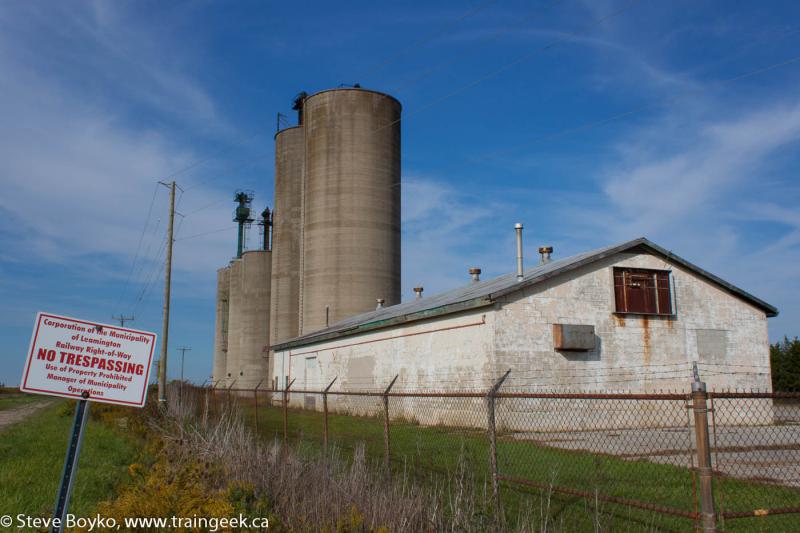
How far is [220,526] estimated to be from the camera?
5.48m

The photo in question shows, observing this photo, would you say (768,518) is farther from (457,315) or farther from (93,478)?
(457,315)

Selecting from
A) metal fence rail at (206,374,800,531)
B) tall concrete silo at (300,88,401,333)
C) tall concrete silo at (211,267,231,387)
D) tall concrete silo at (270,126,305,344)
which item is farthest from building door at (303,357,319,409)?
tall concrete silo at (211,267,231,387)

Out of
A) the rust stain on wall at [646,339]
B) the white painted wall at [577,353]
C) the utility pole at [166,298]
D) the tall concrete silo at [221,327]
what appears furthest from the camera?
the tall concrete silo at [221,327]

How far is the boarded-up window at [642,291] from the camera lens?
1991 cm

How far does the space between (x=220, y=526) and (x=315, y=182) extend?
30897 mm

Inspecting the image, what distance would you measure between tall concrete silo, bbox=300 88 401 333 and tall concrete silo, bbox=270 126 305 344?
18.7ft

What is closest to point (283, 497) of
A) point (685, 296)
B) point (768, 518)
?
point (768, 518)

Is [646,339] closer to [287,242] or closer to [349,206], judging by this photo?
[349,206]

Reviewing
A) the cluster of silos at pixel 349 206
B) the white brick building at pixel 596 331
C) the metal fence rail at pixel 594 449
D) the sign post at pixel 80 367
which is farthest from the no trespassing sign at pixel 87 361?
the cluster of silos at pixel 349 206

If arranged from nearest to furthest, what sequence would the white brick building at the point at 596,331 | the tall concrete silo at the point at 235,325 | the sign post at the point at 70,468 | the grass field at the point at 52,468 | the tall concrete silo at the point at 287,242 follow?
the sign post at the point at 70,468 → the grass field at the point at 52,468 → the white brick building at the point at 596,331 → the tall concrete silo at the point at 287,242 → the tall concrete silo at the point at 235,325

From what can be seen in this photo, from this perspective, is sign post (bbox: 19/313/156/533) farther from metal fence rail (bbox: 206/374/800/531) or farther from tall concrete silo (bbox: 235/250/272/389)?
tall concrete silo (bbox: 235/250/272/389)

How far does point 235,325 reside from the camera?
5338 centimetres

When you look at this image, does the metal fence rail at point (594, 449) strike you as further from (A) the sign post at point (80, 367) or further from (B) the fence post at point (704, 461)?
(A) the sign post at point (80, 367)

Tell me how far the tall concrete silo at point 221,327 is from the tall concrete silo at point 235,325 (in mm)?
5071
